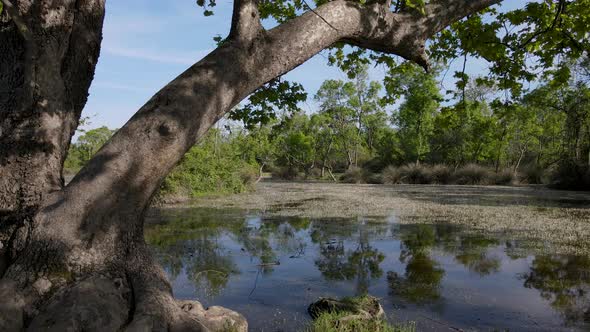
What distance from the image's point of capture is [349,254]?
321 inches

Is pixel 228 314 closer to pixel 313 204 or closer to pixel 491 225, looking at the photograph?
pixel 491 225

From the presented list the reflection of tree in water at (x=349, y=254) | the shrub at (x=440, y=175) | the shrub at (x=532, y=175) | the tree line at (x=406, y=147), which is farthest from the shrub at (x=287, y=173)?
the reflection of tree in water at (x=349, y=254)

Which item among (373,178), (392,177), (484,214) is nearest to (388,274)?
(484,214)

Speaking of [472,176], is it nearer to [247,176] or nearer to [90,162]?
[247,176]

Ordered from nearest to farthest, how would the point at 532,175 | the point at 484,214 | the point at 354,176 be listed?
the point at 484,214 < the point at 532,175 < the point at 354,176

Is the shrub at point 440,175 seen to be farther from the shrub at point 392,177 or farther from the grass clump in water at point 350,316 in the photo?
the grass clump in water at point 350,316

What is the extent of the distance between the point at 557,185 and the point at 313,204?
16.1 metres

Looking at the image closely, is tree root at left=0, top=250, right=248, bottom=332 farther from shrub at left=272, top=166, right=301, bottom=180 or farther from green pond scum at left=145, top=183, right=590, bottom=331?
shrub at left=272, top=166, right=301, bottom=180

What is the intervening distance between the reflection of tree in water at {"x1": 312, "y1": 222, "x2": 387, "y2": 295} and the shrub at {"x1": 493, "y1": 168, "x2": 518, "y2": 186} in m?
22.6

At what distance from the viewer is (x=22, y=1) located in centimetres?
348

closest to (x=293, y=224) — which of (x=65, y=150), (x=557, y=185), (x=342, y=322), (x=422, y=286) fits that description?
(x=422, y=286)

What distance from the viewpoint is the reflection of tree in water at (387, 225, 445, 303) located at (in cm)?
582

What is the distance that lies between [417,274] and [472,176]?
87.8 ft

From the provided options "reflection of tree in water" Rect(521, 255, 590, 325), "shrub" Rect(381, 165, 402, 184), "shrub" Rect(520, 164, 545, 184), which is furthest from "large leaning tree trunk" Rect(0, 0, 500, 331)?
"shrub" Rect(381, 165, 402, 184)
